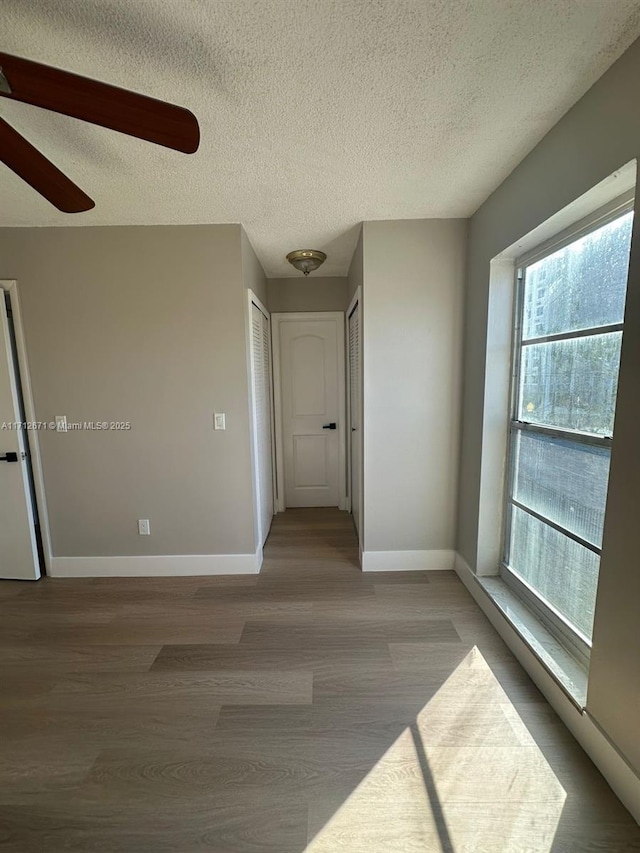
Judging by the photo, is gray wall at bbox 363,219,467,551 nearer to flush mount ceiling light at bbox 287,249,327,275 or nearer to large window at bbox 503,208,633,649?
large window at bbox 503,208,633,649

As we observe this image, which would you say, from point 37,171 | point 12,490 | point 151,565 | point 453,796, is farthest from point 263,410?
point 453,796

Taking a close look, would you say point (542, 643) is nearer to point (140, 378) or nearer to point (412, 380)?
point (412, 380)

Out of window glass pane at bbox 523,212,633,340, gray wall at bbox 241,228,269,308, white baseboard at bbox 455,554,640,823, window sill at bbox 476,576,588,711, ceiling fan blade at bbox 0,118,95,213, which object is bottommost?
white baseboard at bbox 455,554,640,823

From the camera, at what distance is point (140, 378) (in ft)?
7.71

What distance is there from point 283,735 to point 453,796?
2.06 feet

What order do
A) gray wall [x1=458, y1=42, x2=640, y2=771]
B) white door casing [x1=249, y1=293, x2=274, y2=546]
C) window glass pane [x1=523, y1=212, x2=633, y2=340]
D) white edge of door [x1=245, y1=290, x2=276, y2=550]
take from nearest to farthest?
gray wall [x1=458, y1=42, x2=640, y2=771], window glass pane [x1=523, y1=212, x2=633, y2=340], white edge of door [x1=245, y1=290, x2=276, y2=550], white door casing [x1=249, y1=293, x2=274, y2=546]

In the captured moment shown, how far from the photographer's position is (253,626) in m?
1.98

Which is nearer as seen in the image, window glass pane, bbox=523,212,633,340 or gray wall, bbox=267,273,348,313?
window glass pane, bbox=523,212,633,340

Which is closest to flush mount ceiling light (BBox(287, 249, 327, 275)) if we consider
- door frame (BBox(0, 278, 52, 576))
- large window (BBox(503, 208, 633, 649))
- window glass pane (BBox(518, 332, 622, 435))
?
large window (BBox(503, 208, 633, 649))

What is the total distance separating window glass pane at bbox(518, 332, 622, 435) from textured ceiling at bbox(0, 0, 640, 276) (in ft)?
3.05

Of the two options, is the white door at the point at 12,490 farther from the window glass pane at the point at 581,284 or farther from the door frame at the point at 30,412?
the window glass pane at the point at 581,284

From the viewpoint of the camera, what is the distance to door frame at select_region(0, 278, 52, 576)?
226 cm

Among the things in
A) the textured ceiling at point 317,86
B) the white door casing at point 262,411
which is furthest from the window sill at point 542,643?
the textured ceiling at point 317,86

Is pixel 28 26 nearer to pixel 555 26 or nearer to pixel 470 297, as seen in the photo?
pixel 555 26
